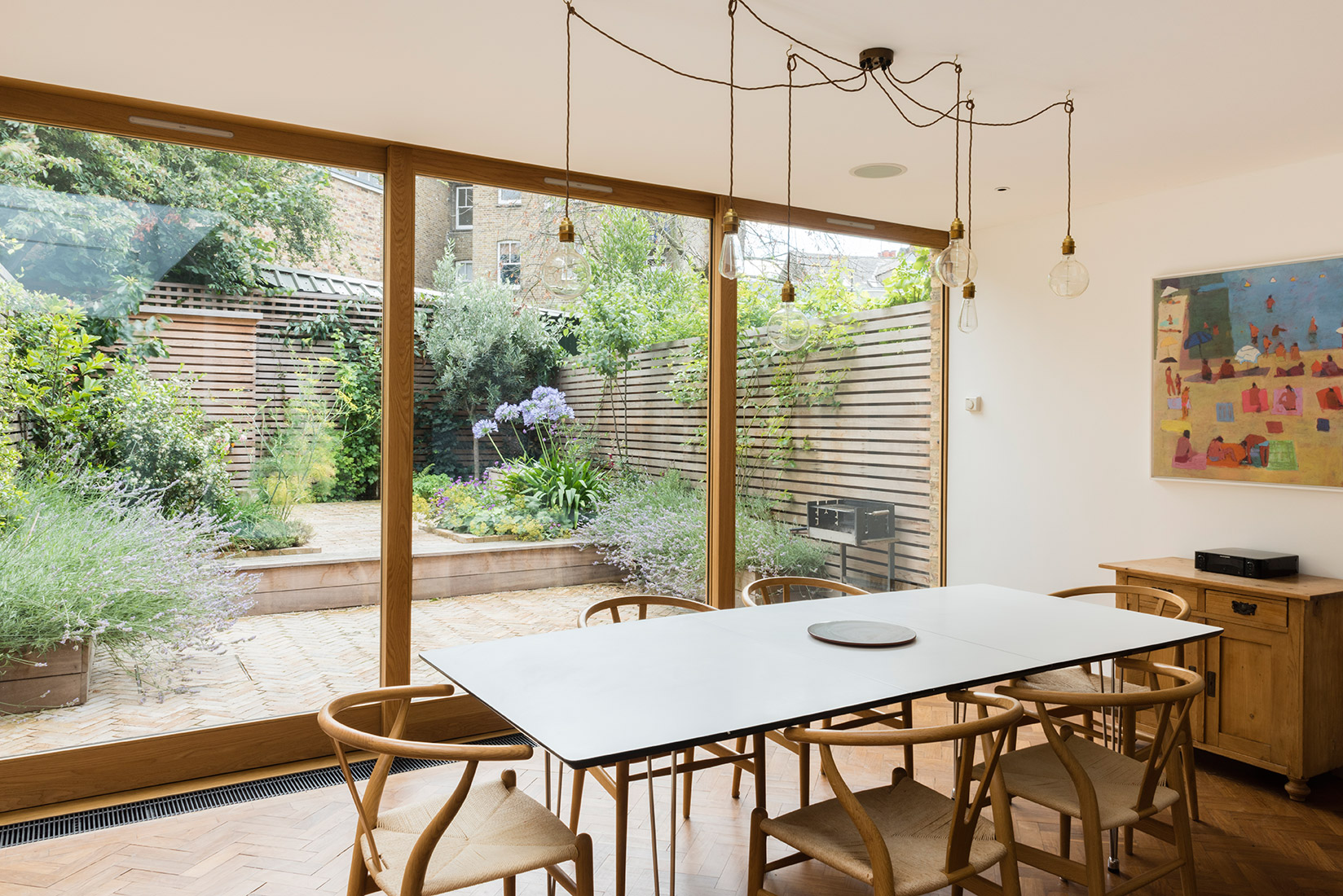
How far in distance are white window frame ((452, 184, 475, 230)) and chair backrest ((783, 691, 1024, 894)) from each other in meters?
2.99

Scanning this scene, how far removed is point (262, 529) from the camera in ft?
12.5

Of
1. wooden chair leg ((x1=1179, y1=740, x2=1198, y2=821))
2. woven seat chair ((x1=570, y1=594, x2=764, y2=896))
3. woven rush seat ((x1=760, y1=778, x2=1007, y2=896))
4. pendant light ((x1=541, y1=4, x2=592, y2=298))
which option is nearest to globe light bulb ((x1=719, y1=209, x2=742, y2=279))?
pendant light ((x1=541, y1=4, x2=592, y2=298))

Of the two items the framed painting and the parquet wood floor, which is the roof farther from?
the framed painting

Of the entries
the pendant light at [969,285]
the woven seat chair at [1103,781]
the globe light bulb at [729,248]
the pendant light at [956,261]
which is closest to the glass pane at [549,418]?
the pendant light at [969,285]

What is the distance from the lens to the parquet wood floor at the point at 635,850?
2.87m

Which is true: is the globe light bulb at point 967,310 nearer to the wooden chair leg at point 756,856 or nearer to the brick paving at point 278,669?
the wooden chair leg at point 756,856

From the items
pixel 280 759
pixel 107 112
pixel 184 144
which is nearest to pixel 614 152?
pixel 184 144

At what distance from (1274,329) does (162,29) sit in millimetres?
4641

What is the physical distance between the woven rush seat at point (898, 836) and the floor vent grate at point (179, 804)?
219cm

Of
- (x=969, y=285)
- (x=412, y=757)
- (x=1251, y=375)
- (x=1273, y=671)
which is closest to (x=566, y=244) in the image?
(x=969, y=285)

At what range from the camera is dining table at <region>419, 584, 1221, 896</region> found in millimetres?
1993

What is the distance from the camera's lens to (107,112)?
3477 mm

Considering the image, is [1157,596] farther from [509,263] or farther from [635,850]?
[509,263]

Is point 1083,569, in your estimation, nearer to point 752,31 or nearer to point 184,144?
point 752,31
